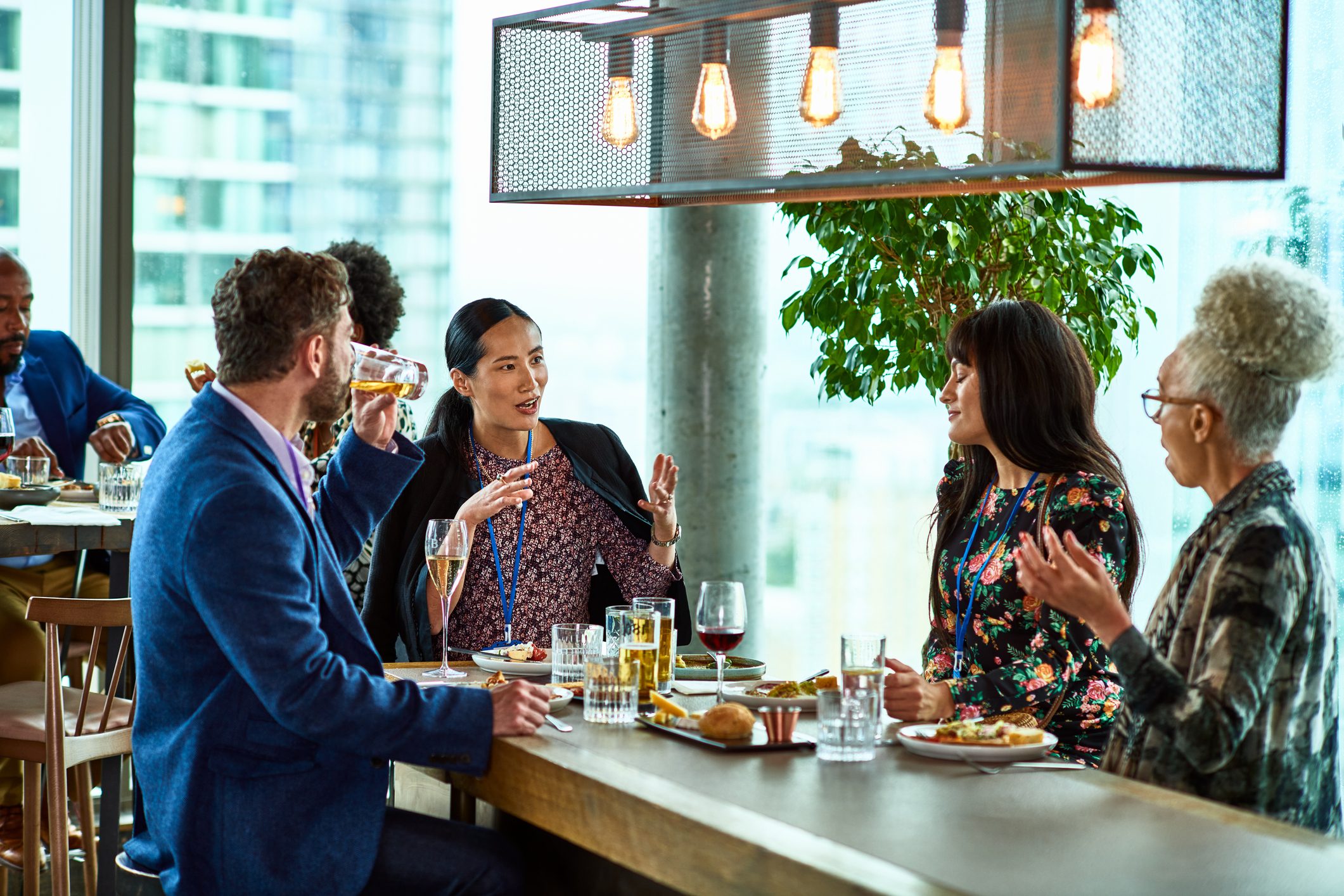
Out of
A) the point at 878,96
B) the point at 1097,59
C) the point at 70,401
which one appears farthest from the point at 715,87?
the point at 70,401

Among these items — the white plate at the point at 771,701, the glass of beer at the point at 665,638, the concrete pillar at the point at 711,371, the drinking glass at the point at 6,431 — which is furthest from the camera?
the concrete pillar at the point at 711,371

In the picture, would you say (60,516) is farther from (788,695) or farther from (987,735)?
(987,735)

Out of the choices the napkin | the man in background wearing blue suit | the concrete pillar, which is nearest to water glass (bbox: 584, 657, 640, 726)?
the napkin

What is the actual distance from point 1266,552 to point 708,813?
872mm

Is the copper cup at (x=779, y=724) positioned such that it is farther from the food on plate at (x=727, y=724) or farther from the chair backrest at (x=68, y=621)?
the chair backrest at (x=68, y=621)

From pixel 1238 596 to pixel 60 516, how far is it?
3220 millimetres

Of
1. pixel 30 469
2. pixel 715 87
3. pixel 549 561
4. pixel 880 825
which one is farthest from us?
pixel 30 469

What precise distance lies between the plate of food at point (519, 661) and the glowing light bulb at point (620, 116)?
99 centimetres

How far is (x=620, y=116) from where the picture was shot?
279cm

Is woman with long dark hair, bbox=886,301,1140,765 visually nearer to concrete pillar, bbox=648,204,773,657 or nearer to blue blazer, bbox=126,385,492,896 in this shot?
blue blazer, bbox=126,385,492,896

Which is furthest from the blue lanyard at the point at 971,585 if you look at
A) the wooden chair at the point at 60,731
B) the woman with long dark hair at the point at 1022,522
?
the wooden chair at the point at 60,731

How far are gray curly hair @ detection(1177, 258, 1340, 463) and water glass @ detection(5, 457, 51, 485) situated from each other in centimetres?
358

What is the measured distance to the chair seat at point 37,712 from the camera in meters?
3.31

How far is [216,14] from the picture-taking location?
6.10m
